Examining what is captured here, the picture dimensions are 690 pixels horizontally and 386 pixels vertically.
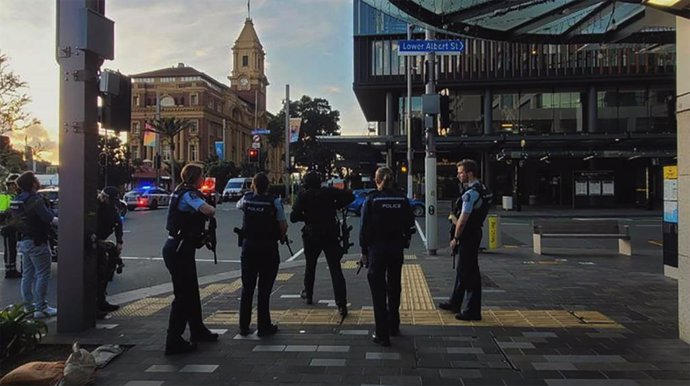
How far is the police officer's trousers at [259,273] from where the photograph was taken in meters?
6.02

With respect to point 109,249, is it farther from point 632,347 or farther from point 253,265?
point 632,347

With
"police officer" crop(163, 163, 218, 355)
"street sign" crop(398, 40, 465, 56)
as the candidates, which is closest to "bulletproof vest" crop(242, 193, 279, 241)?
"police officer" crop(163, 163, 218, 355)

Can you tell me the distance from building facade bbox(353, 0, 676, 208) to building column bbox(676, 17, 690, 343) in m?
32.0

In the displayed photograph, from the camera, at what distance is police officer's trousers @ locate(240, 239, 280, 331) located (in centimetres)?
602

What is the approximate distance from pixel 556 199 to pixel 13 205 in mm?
40981

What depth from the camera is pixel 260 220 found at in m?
6.04

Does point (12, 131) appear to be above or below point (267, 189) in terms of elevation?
above

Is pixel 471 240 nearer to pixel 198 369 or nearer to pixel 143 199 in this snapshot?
pixel 198 369

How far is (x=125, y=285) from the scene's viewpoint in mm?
9672

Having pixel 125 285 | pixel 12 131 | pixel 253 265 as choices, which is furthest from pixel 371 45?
pixel 253 265

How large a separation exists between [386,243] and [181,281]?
211 cm

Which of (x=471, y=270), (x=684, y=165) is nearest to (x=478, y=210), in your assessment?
(x=471, y=270)

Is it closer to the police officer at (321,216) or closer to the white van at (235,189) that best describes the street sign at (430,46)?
the police officer at (321,216)

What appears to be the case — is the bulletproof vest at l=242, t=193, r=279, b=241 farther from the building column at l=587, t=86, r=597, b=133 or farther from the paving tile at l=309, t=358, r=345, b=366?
the building column at l=587, t=86, r=597, b=133
